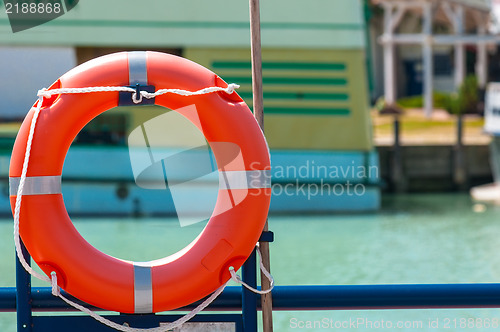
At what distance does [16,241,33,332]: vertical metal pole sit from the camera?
9.01ft

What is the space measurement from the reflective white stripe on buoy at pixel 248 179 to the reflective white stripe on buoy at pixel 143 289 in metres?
0.37

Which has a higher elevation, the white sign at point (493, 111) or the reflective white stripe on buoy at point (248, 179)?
the reflective white stripe on buoy at point (248, 179)

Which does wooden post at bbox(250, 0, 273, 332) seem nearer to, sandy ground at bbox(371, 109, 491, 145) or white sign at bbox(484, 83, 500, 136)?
white sign at bbox(484, 83, 500, 136)

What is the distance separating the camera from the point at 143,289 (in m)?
2.72

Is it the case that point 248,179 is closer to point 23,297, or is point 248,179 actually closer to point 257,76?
point 257,76

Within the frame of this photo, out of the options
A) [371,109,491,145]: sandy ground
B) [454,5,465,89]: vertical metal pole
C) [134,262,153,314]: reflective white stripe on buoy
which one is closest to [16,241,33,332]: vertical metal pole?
[134,262,153,314]: reflective white stripe on buoy

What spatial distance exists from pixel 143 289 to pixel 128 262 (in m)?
0.11

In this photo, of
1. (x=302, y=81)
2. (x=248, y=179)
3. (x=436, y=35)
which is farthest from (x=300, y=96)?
(x=248, y=179)

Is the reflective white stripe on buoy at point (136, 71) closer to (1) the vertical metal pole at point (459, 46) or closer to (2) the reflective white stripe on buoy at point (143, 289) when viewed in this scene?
(2) the reflective white stripe on buoy at point (143, 289)

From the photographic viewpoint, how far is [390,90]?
19.8 m

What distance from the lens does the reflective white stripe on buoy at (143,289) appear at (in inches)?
107

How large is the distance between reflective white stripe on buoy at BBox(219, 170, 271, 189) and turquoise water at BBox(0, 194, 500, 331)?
3664 mm

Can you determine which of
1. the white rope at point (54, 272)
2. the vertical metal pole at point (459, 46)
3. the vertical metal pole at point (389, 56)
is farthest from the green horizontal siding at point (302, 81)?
the white rope at point (54, 272)

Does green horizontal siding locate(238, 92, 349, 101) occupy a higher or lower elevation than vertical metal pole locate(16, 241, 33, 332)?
lower
